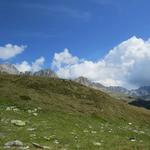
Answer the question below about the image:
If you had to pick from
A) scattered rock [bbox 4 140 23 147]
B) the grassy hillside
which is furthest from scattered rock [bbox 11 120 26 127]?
scattered rock [bbox 4 140 23 147]

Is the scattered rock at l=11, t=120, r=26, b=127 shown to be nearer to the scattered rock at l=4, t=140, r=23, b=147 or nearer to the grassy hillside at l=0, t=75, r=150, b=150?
the grassy hillside at l=0, t=75, r=150, b=150

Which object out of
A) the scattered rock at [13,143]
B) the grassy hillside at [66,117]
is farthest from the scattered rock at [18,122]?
the scattered rock at [13,143]

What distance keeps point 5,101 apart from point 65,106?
9265 mm

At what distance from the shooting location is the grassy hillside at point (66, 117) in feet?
103

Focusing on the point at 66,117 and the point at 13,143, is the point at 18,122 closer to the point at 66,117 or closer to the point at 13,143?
the point at 66,117

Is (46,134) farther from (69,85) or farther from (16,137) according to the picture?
(69,85)

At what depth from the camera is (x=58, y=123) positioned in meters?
42.2

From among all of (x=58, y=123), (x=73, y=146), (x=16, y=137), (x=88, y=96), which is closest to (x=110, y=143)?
(x=73, y=146)

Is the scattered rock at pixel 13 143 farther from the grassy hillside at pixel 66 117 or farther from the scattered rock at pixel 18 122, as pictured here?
→ the scattered rock at pixel 18 122

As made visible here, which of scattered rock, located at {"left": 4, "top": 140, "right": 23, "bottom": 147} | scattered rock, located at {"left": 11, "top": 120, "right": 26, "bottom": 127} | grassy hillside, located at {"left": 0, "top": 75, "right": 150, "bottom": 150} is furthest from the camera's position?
scattered rock, located at {"left": 11, "top": 120, "right": 26, "bottom": 127}

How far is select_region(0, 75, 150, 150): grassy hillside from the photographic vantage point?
31272mm

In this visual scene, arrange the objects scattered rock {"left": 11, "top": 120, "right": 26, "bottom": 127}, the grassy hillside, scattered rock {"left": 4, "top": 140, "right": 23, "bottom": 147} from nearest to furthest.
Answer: scattered rock {"left": 4, "top": 140, "right": 23, "bottom": 147}, the grassy hillside, scattered rock {"left": 11, "top": 120, "right": 26, "bottom": 127}

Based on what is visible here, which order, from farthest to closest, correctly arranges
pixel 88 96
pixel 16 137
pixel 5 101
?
pixel 88 96 → pixel 5 101 → pixel 16 137

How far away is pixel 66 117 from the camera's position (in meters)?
47.9
